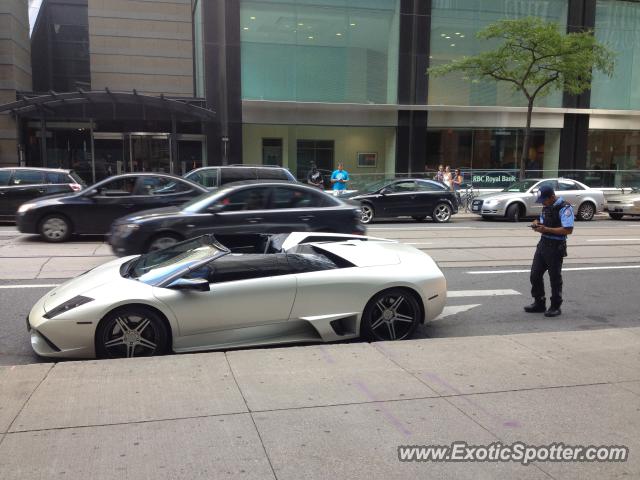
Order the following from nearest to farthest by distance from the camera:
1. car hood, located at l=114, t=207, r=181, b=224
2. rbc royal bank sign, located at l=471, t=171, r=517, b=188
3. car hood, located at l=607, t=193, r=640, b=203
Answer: car hood, located at l=114, t=207, r=181, b=224
car hood, located at l=607, t=193, r=640, b=203
rbc royal bank sign, located at l=471, t=171, r=517, b=188

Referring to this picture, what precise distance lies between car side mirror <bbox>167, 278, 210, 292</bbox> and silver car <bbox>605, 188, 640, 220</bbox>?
65.0ft

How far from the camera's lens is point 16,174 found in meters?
14.8

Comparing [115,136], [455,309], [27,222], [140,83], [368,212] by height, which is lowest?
[455,309]

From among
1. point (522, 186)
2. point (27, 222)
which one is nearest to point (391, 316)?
point (27, 222)

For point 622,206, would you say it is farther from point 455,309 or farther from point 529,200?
point 455,309

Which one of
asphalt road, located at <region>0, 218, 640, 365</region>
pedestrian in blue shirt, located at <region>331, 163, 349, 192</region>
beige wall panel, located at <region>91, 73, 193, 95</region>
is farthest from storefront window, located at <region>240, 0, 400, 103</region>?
asphalt road, located at <region>0, 218, 640, 365</region>

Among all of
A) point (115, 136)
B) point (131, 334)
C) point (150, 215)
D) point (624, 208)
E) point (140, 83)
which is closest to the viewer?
point (131, 334)

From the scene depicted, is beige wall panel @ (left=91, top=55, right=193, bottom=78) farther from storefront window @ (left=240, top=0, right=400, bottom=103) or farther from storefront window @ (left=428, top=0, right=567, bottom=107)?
storefront window @ (left=428, top=0, right=567, bottom=107)

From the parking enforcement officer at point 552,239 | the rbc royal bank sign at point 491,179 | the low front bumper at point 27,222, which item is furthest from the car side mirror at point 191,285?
the rbc royal bank sign at point 491,179

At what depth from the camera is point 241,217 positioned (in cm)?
948

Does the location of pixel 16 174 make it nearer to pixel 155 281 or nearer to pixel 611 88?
pixel 155 281

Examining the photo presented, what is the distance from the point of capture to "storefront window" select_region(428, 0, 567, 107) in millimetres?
26828

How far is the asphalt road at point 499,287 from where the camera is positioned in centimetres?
657

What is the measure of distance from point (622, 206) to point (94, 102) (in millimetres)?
20320
